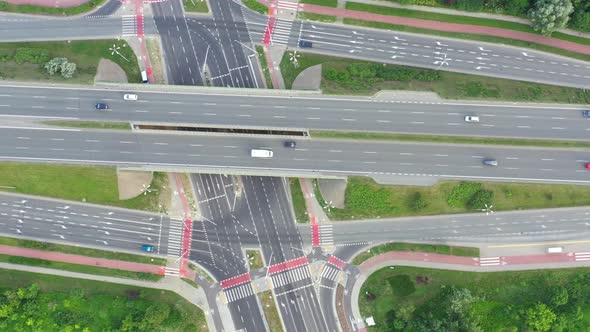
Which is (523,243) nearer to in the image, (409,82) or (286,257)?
(409,82)

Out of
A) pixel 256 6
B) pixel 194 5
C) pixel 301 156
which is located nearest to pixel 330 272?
pixel 301 156

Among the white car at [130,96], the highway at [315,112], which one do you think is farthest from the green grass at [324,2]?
the white car at [130,96]

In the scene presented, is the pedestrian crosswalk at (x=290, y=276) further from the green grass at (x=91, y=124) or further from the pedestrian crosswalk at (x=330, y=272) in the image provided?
the green grass at (x=91, y=124)

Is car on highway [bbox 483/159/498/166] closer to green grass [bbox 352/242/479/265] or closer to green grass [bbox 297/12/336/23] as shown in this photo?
green grass [bbox 352/242/479/265]

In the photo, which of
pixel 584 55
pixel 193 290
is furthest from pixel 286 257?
pixel 584 55

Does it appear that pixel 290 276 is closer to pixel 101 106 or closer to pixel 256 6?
pixel 101 106
